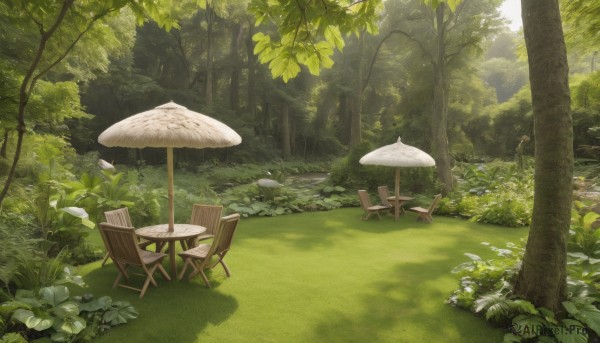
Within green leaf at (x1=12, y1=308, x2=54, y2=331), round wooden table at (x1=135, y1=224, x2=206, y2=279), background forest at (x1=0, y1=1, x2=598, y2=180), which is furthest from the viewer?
background forest at (x1=0, y1=1, x2=598, y2=180)

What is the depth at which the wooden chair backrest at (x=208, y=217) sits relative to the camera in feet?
23.3

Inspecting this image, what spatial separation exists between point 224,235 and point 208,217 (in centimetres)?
171

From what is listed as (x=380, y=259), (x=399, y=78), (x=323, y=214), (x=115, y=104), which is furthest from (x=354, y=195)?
(x=399, y=78)

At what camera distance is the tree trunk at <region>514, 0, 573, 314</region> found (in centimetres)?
387

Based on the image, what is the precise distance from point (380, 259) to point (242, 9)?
23988mm

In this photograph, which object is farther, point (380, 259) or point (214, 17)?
point (214, 17)

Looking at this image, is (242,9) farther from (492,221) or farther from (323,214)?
(492,221)

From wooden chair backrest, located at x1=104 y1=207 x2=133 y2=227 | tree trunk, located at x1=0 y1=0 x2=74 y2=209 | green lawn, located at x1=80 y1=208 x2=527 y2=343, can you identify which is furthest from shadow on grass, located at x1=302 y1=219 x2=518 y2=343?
wooden chair backrest, located at x1=104 y1=207 x2=133 y2=227

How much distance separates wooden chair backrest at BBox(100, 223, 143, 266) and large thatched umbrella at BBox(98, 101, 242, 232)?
3.62ft

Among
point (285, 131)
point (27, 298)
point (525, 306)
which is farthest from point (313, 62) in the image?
point (285, 131)

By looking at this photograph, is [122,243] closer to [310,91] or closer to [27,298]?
[27,298]

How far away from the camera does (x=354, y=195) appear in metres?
14.2

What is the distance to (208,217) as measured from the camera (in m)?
7.16

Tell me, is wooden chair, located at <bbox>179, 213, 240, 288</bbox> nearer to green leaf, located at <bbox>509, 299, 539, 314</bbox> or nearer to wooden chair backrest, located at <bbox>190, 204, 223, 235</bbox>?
wooden chair backrest, located at <bbox>190, 204, 223, 235</bbox>
